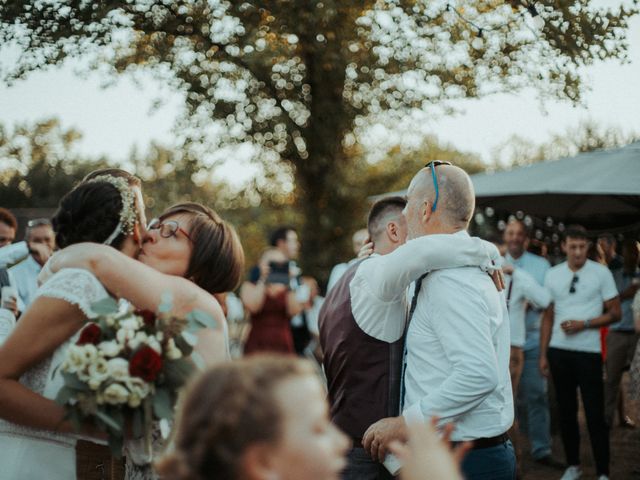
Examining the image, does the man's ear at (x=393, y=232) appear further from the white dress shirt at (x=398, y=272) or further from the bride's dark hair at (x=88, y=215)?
the bride's dark hair at (x=88, y=215)

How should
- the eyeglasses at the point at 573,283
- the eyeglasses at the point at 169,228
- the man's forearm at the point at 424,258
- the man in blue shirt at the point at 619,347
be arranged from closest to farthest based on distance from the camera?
the man's forearm at the point at 424,258 < the eyeglasses at the point at 169,228 < the eyeglasses at the point at 573,283 < the man in blue shirt at the point at 619,347

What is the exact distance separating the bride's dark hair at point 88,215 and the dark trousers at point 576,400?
522 centimetres

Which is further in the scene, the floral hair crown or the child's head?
the floral hair crown

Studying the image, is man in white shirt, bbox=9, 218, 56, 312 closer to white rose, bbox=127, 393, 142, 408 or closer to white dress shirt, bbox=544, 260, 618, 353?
white rose, bbox=127, 393, 142, 408

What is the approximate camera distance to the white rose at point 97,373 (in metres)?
2.10

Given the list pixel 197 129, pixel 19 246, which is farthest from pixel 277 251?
pixel 19 246

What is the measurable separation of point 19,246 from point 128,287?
14.9 feet

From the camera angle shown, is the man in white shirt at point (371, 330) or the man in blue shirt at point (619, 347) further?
the man in blue shirt at point (619, 347)

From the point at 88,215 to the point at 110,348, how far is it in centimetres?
65

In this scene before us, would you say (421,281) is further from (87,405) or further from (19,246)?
(19,246)

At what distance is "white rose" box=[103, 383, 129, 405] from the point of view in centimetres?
210

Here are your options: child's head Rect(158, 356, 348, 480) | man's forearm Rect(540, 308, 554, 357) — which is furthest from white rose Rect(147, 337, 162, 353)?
man's forearm Rect(540, 308, 554, 357)

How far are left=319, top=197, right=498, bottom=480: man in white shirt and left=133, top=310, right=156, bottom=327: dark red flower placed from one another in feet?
3.20

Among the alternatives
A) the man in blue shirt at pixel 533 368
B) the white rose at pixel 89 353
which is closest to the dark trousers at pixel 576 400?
the man in blue shirt at pixel 533 368
